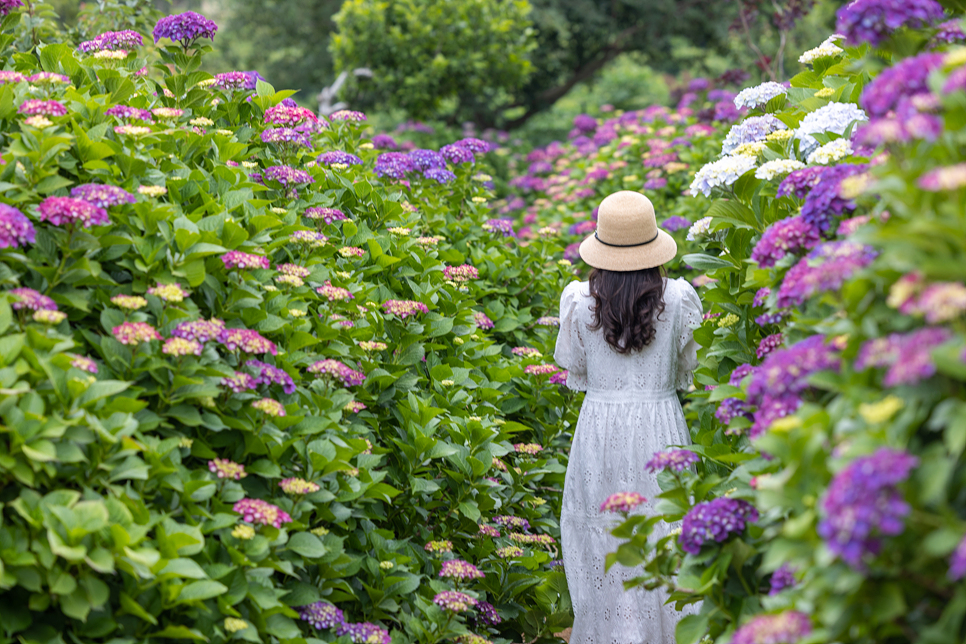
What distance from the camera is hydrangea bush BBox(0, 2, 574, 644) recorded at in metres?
2.05

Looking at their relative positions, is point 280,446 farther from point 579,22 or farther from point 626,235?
point 579,22

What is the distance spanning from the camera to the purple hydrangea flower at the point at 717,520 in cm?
211

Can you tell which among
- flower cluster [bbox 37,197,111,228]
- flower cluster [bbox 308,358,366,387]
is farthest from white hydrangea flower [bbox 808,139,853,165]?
flower cluster [bbox 37,197,111,228]

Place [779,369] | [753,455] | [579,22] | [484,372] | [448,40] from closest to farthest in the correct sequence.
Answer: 1. [779,369]
2. [753,455]
3. [484,372]
4. [448,40]
5. [579,22]

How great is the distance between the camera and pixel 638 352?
3496 millimetres

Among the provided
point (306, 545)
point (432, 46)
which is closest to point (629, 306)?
point (306, 545)

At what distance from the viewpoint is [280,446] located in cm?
247

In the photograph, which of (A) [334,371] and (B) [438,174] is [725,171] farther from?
(B) [438,174]

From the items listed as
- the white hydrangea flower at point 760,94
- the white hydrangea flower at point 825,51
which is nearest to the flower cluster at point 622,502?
the white hydrangea flower at point 760,94

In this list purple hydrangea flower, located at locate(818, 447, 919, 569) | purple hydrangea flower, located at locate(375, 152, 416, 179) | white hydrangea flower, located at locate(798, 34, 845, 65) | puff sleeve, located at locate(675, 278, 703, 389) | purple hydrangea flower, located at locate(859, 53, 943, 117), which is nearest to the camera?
purple hydrangea flower, located at locate(818, 447, 919, 569)

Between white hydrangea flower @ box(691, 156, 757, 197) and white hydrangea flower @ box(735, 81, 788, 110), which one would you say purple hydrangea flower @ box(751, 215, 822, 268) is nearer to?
white hydrangea flower @ box(691, 156, 757, 197)

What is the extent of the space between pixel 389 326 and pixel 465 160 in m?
1.67

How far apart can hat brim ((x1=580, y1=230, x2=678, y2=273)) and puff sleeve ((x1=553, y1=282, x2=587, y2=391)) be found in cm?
21

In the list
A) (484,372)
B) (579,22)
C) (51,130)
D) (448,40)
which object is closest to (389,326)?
(484,372)
